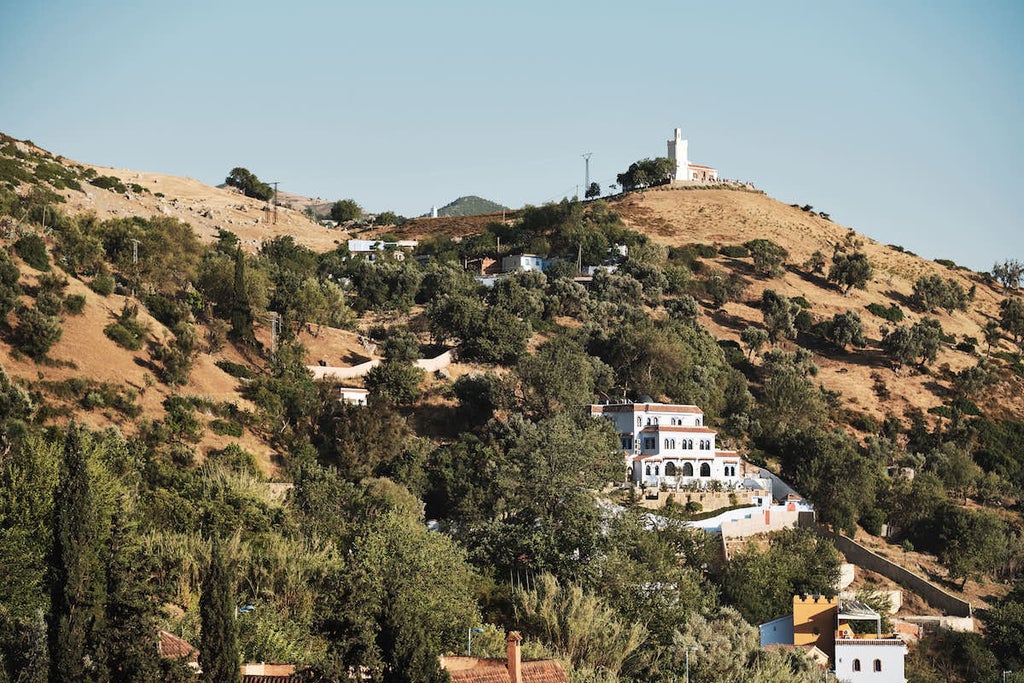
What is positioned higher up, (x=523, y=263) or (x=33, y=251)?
(x=523, y=263)

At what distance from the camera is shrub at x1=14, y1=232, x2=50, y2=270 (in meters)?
77.6

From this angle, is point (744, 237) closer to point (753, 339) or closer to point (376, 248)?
point (753, 339)

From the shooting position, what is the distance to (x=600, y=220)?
135 metres

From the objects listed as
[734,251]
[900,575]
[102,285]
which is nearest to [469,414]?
[102,285]

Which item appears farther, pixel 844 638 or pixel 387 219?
pixel 387 219

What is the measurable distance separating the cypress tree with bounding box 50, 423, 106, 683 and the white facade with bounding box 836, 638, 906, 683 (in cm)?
3774

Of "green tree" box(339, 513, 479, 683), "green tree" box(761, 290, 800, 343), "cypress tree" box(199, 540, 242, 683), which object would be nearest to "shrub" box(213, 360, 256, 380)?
"green tree" box(339, 513, 479, 683)

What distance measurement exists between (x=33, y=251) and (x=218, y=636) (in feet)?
156

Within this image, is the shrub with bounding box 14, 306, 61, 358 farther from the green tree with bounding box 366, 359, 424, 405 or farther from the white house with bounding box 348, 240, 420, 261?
the white house with bounding box 348, 240, 420, 261

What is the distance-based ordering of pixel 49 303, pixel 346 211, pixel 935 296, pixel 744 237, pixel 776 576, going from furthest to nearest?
pixel 346 211, pixel 744 237, pixel 935 296, pixel 49 303, pixel 776 576

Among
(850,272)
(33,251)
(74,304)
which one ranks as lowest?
(74,304)

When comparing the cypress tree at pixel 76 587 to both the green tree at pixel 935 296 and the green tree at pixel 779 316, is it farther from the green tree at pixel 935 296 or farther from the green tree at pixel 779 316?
the green tree at pixel 935 296

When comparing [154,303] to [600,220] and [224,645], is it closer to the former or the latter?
[224,645]

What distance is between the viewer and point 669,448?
3184 inches
